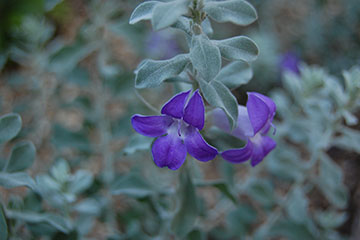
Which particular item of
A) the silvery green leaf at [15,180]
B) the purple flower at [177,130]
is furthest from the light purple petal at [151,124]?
the silvery green leaf at [15,180]

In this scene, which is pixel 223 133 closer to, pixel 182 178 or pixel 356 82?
pixel 182 178

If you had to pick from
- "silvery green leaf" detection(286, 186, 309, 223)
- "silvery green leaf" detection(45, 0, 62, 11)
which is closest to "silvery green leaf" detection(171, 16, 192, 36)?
"silvery green leaf" detection(45, 0, 62, 11)

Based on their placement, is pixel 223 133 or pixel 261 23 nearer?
pixel 223 133

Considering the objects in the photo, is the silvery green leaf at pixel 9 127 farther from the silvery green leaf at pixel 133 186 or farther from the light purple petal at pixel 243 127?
the light purple petal at pixel 243 127

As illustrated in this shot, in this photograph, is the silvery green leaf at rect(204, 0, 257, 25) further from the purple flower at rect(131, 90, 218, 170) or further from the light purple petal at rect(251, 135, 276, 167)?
the light purple petal at rect(251, 135, 276, 167)

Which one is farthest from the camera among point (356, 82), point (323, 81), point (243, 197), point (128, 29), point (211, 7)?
point (243, 197)

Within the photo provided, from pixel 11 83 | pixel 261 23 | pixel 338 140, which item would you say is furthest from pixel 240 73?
pixel 261 23
